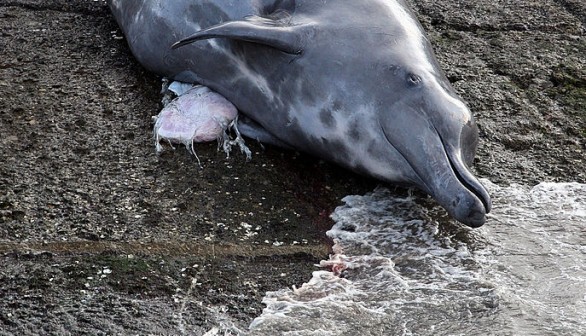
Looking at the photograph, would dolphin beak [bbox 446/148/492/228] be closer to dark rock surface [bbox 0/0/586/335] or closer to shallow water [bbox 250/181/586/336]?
shallow water [bbox 250/181/586/336]

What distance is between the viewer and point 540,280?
4035mm

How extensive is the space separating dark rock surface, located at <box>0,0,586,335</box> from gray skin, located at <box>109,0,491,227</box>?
0.89 feet

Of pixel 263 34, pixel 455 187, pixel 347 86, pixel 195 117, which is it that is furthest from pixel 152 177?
pixel 455 187

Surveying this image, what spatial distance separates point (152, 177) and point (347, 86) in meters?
1.07

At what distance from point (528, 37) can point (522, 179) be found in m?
1.95

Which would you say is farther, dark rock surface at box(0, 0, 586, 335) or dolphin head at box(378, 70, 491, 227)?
dolphin head at box(378, 70, 491, 227)

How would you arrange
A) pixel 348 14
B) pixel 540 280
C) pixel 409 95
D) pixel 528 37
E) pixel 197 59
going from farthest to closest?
pixel 528 37
pixel 197 59
pixel 348 14
pixel 409 95
pixel 540 280

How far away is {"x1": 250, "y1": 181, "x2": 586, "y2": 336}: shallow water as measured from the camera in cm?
376

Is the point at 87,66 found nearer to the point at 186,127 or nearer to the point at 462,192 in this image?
the point at 186,127

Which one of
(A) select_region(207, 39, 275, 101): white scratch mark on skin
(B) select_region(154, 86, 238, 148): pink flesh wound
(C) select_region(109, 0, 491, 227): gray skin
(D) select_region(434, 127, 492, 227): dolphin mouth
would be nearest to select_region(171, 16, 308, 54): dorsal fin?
(C) select_region(109, 0, 491, 227): gray skin

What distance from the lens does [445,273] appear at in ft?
13.4

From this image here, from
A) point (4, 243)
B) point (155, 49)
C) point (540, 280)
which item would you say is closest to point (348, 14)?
point (155, 49)

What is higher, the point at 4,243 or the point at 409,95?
the point at 409,95

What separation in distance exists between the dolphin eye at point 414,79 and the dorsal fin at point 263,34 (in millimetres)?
568
